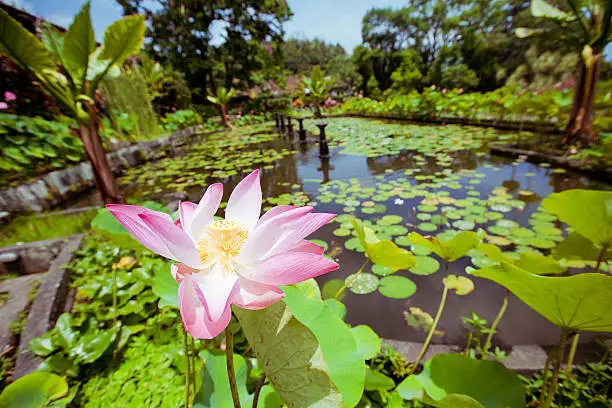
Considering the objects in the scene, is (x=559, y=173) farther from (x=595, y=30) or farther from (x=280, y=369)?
(x=280, y=369)

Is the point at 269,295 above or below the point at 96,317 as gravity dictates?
above

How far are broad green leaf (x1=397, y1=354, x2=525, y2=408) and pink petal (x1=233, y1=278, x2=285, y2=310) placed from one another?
54cm

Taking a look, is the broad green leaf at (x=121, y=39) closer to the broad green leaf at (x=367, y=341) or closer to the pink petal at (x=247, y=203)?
the pink petal at (x=247, y=203)

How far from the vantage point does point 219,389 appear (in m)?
0.51

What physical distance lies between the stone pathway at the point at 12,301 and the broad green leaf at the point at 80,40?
1.64 m

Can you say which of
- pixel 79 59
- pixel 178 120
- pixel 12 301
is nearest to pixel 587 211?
pixel 12 301

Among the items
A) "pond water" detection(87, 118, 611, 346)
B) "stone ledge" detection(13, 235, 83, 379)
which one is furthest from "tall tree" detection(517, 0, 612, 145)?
"stone ledge" detection(13, 235, 83, 379)

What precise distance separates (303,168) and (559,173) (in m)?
2.81

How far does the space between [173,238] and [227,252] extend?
89mm


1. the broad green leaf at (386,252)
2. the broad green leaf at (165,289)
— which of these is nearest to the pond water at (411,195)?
the broad green leaf at (386,252)

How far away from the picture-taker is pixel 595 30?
2838 millimetres

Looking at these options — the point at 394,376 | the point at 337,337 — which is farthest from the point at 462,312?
the point at 337,337

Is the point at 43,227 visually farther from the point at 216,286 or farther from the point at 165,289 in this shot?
the point at 216,286

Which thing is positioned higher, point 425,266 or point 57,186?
point 57,186
